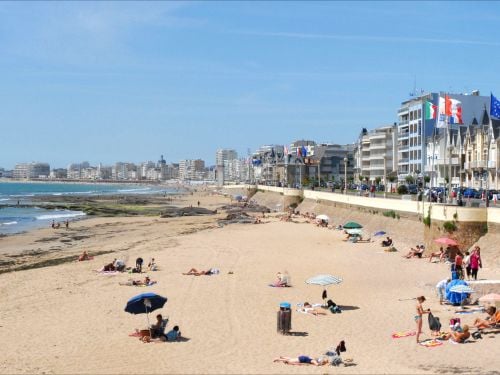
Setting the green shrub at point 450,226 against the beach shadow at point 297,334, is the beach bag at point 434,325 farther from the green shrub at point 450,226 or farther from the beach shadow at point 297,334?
the green shrub at point 450,226

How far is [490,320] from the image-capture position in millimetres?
16547

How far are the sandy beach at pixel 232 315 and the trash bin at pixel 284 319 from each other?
0.83ft

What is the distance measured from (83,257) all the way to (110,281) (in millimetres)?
7105

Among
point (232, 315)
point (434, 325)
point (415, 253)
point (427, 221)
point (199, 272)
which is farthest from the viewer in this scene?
point (427, 221)

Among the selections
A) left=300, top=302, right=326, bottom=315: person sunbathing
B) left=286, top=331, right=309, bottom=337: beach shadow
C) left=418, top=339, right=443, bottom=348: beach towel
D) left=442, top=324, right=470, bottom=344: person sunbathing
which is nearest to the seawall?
left=300, top=302, right=326, bottom=315: person sunbathing

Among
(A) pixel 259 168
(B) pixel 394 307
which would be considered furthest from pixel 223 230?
(A) pixel 259 168

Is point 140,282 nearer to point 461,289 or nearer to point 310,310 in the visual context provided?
point 310,310

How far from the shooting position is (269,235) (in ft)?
141

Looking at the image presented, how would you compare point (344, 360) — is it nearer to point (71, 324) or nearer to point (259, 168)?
point (71, 324)

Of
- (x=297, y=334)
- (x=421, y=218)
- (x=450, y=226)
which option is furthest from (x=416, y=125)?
(x=297, y=334)

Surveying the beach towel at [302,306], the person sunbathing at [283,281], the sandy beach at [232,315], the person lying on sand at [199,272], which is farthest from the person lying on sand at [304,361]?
the person lying on sand at [199,272]

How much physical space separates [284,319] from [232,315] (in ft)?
9.01

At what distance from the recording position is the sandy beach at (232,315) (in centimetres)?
1427

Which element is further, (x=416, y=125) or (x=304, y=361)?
(x=416, y=125)
